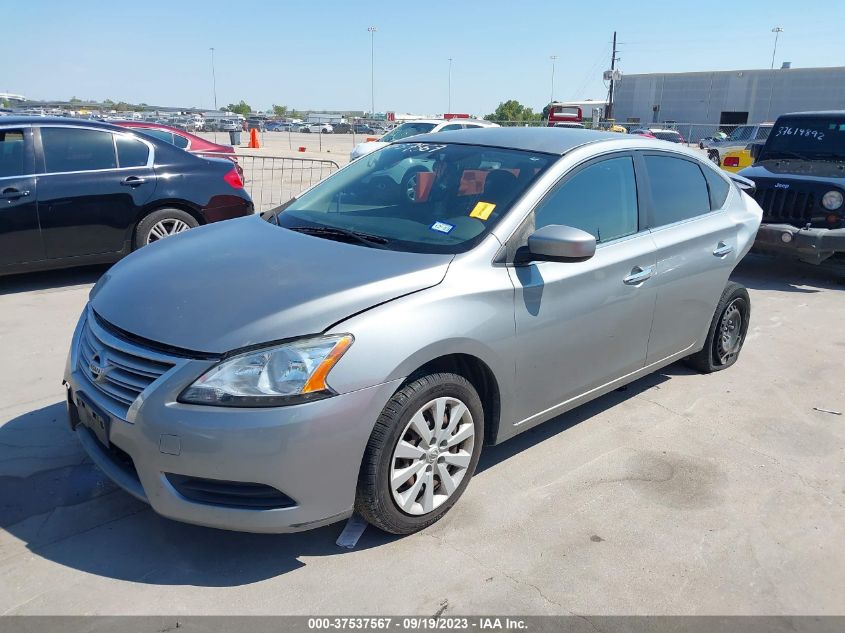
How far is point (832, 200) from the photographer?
7.86m

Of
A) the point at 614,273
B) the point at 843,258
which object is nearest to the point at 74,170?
the point at 614,273

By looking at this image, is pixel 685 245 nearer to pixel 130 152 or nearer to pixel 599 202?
pixel 599 202

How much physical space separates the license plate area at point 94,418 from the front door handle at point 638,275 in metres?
2.70

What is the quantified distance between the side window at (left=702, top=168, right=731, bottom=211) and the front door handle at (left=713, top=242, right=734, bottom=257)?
0.89 ft

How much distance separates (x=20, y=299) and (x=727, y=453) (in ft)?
19.9

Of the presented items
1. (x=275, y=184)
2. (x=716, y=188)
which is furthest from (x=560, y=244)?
(x=275, y=184)

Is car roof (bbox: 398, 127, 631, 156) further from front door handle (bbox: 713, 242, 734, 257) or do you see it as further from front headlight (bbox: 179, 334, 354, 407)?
front headlight (bbox: 179, 334, 354, 407)

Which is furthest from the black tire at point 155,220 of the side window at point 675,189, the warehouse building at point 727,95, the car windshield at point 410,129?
the warehouse building at point 727,95

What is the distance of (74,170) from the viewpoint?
6.62 meters

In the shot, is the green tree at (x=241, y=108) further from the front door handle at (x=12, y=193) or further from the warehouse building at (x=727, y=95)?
the front door handle at (x=12, y=193)

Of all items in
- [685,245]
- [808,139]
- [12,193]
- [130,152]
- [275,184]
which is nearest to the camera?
[685,245]

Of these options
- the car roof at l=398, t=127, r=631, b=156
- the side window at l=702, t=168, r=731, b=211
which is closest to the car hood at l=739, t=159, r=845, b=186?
the side window at l=702, t=168, r=731, b=211

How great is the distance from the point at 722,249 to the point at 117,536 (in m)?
4.04

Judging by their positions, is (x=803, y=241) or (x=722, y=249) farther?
(x=803, y=241)
